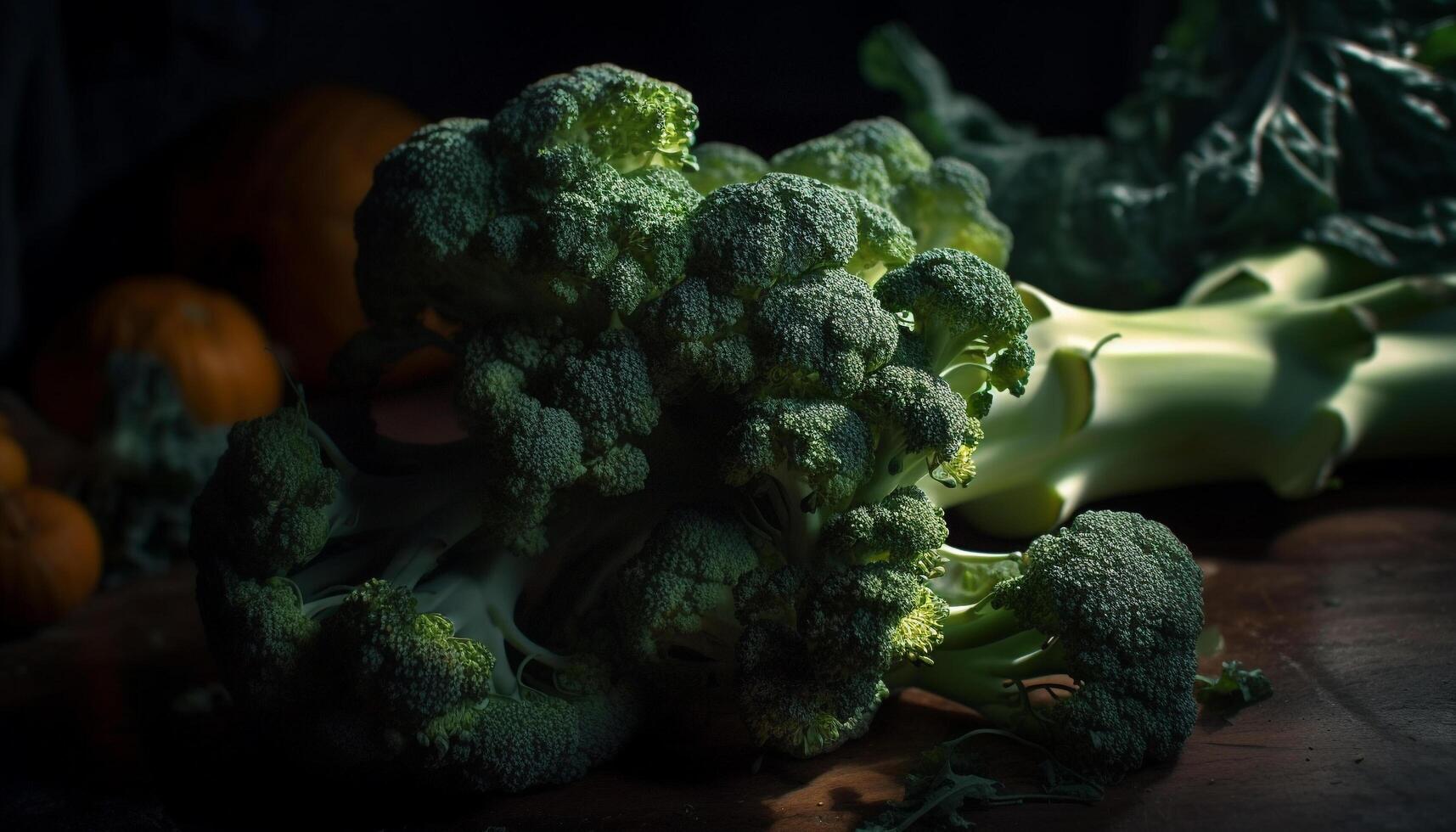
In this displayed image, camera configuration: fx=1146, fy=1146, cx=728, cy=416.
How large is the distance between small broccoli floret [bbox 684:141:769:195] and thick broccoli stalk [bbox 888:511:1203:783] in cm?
57

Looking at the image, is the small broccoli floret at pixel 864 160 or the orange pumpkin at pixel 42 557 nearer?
the small broccoli floret at pixel 864 160

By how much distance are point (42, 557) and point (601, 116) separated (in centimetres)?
95

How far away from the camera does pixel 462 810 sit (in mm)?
1012

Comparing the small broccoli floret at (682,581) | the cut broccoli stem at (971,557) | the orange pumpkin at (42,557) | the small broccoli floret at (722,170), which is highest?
the small broccoli floret at (722,170)

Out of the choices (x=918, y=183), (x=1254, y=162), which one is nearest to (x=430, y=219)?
(x=918, y=183)

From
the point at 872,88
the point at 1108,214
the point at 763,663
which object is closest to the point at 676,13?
the point at 872,88

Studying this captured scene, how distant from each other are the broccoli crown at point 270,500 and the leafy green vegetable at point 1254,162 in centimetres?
139

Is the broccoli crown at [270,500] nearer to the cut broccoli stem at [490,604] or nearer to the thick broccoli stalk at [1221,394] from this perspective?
the cut broccoli stem at [490,604]

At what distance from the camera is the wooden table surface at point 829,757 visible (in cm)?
97

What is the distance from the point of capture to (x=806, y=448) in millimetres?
974

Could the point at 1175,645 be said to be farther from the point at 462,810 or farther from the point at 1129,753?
the point at 462,810

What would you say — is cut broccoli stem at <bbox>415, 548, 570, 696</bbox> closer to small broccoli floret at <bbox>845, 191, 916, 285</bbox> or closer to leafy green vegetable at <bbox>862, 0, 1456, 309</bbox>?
small broccoli floret at <bbox>845, 191, 916, 285</bbox>

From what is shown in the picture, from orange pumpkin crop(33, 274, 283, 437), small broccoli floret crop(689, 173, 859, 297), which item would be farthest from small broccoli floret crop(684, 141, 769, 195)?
orange pumpkin crop(33, 274, 283, 437)

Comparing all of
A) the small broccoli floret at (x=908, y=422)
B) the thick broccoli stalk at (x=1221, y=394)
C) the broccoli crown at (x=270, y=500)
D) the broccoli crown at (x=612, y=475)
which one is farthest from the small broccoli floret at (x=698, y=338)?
the thick broccoli stalk at (x=1221, y=394)
